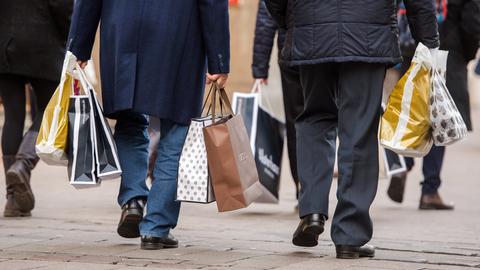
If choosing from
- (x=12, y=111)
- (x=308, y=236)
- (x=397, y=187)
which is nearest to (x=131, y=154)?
(x=308, y=236)

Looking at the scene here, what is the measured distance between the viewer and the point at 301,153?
584 cm

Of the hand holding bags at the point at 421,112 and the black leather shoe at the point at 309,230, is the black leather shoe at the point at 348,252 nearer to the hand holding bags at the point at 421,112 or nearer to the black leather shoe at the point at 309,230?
the black leather shoe at the point at 309,230

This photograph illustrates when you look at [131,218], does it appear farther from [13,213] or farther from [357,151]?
[13,213]

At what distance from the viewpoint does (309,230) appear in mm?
5664

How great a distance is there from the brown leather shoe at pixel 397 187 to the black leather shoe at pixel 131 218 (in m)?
3.08

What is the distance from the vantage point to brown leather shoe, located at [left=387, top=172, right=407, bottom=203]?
858 cm

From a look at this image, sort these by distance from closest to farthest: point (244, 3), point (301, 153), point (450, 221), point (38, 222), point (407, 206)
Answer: point (301, 153) < point (38, 222) < point (450, 221) < point (407, 206) < point (244, 3)

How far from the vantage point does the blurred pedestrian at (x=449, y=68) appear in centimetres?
852

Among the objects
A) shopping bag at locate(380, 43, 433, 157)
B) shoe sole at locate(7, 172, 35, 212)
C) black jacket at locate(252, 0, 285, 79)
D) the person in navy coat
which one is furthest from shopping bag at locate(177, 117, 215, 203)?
black jacket at locate(252, 0, 285, 79)

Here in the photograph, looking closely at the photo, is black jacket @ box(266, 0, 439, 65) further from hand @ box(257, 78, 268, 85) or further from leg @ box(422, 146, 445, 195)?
leg @ box(422, 146, 445, 195)

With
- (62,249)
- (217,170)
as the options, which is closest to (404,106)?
(217,170)

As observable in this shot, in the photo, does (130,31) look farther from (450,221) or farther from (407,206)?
(407,206)

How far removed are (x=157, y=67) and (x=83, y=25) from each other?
0.43m

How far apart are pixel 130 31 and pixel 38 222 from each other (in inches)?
69.6
